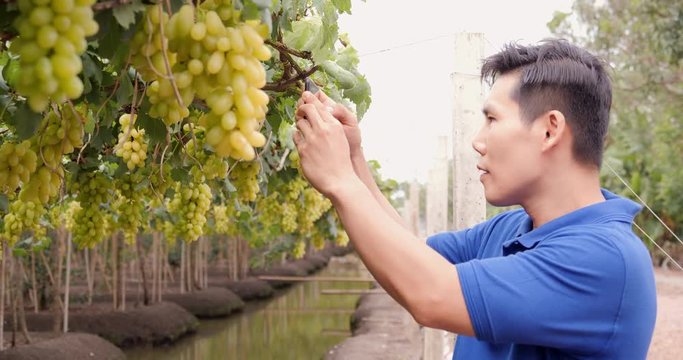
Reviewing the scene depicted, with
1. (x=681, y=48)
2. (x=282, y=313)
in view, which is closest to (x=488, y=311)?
(x=681, y=48)

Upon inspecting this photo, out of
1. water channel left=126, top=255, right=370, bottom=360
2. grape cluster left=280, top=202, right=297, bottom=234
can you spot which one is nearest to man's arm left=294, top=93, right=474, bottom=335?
grape cluster left=280, top=202, right=297, bottom=234

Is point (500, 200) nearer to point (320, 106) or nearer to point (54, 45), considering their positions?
point (320, 106)

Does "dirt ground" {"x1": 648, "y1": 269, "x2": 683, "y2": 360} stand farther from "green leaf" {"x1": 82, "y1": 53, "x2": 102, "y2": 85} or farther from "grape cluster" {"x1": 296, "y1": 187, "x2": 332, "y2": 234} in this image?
"green leaf" {"x1": 82, "y1": 53, "x2": 102, "y2": 85}

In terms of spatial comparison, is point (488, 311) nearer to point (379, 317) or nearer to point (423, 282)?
point (423, 282)

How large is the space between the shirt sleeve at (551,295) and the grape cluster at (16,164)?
1.09 metres

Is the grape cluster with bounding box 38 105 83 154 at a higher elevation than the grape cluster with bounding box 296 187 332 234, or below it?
below

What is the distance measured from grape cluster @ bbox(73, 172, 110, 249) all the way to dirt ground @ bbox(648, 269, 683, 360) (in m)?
7.77

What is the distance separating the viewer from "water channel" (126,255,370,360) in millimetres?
11492

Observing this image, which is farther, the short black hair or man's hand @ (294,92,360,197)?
the short black hair

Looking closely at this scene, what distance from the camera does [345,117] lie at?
5.66 ft

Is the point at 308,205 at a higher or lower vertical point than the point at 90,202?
higher

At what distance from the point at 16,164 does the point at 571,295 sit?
1.32 meters

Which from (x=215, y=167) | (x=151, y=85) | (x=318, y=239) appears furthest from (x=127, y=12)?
(x=318, y=239)

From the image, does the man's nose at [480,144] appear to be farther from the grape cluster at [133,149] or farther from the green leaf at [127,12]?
the grape cluster at [133,149]
